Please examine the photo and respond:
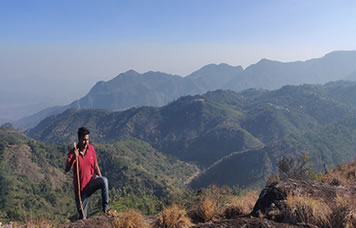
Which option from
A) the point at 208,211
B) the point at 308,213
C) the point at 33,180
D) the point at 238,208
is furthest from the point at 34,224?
the point at 33,180

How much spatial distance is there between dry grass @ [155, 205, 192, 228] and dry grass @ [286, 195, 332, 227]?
7.22 ft

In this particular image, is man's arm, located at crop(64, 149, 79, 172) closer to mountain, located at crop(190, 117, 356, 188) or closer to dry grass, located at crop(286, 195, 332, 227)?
dry grass, located at crop(286, 195, 332, 227)

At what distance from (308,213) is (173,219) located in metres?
2.76

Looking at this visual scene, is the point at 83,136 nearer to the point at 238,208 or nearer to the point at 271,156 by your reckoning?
the point at 238,208

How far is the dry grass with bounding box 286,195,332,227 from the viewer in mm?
4645

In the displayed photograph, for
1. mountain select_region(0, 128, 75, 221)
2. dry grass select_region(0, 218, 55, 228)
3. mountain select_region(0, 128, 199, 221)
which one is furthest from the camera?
mountain select_region(0, 128, 75, 221)

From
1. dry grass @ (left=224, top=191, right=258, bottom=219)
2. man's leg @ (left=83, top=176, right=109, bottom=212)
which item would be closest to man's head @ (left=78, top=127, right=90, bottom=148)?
man's leg @ (left=83, top=176, right=109, bottom=212)

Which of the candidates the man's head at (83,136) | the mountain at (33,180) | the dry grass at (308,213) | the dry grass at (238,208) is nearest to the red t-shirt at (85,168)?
the man's head at (83,136)

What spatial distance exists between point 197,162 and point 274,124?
63061mm

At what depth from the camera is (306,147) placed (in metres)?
123

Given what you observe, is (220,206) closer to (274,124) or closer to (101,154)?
(101,154)

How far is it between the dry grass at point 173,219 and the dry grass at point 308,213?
2.20 metres

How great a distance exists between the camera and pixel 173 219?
18.5 ft

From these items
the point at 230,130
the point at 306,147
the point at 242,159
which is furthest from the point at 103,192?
the point at 230,130
